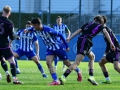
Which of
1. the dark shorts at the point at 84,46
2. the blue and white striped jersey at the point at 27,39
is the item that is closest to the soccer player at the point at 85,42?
the dark shorts at the point at 84,46

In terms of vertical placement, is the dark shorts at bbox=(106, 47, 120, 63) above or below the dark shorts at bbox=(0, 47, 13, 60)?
below

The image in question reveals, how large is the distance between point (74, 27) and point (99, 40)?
2671 millimetres

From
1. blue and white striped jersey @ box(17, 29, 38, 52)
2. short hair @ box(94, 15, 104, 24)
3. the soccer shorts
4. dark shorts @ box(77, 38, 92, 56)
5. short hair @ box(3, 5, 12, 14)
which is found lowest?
the soccer shorts

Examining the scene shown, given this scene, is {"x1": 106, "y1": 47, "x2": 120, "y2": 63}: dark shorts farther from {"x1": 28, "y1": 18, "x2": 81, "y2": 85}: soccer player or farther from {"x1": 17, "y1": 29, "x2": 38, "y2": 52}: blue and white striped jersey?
{"x1": 17, "y1": 29, "x2": 38, "y2": 52}: blue and white striped jersey

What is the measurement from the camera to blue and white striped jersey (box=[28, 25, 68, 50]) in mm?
13422

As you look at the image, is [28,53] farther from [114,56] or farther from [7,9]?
[7,9]

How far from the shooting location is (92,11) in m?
39.4

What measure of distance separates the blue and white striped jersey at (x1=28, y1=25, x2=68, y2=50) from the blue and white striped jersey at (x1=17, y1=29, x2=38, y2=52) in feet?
15.0

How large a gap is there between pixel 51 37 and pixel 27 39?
549 centimetres

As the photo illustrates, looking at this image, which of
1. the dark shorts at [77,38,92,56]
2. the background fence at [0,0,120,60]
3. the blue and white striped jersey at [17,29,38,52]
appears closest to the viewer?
the dark shorts at [77,38,92,56]

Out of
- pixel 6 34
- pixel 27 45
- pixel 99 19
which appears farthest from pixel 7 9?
pixel 27 45

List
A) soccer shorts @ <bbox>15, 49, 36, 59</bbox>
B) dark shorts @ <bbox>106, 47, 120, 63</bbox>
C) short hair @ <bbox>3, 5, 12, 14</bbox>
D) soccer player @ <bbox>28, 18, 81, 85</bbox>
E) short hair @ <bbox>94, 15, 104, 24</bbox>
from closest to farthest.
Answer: short hair @ <bbox>3, 5, 12, 14</bbox>
soccer player @ <bbox>28, 18, 81, 85</bbox>
short hair @ <bbox>94, 15, 104, 24</bbox>
dark shorts @ <bbox>106, 47, 120, 63</bbox>
soccer shorts @ <bbox>15, 49, 36, 59</bbox>

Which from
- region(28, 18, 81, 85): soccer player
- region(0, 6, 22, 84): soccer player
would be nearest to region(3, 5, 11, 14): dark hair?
region(0, 6, 22, 84): soccer player

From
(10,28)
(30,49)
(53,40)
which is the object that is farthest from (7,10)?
(30,49)
